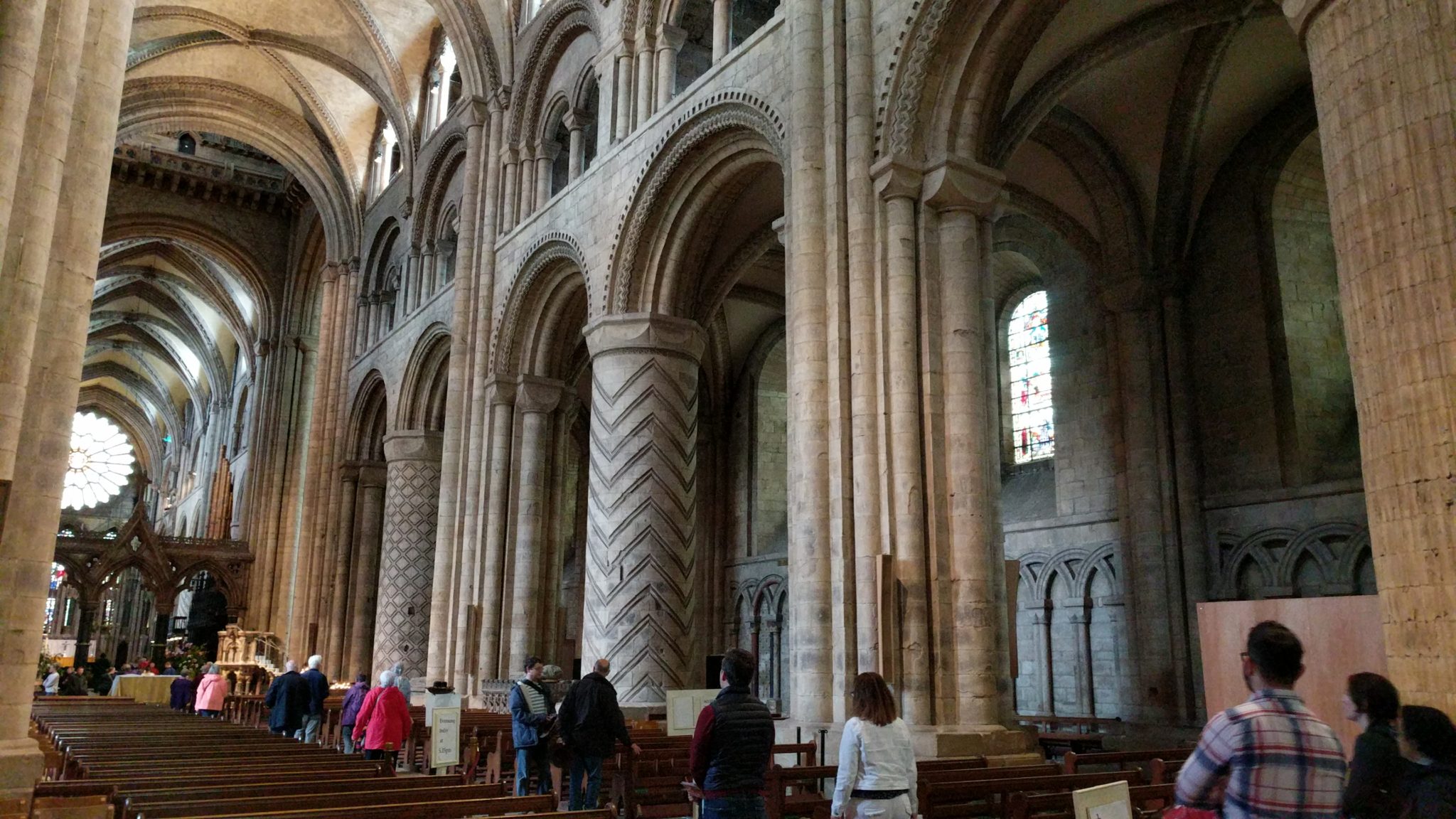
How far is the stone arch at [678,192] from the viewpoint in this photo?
1292 centimetres

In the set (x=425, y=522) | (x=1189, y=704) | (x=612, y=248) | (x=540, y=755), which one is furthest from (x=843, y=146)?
(x=425, y=522)

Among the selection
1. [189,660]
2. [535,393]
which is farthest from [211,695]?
[189,660]

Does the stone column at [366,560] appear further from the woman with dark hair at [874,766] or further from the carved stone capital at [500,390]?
the woman with dark hair at [874,766]

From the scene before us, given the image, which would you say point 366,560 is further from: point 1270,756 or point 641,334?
point 1270,756

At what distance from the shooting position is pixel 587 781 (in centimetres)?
724

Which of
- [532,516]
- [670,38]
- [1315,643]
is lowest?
[1315,643]

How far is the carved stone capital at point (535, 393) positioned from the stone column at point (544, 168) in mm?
2835

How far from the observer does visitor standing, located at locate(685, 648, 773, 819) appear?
4730mm

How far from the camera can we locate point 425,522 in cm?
2202

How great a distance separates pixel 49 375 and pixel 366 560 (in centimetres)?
1912

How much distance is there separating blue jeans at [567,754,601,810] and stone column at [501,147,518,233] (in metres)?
12.4

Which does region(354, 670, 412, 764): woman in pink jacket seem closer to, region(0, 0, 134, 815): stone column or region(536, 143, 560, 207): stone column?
region(0, 0, 134, 815): stone column

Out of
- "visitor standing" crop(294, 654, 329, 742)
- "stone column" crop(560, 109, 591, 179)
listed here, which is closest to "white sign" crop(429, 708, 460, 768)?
"visitor standing" crop(294, 654, 329, 742)

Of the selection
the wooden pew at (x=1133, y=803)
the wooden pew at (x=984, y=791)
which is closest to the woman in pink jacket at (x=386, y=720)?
the wooden pew at (x=984, y=791)
